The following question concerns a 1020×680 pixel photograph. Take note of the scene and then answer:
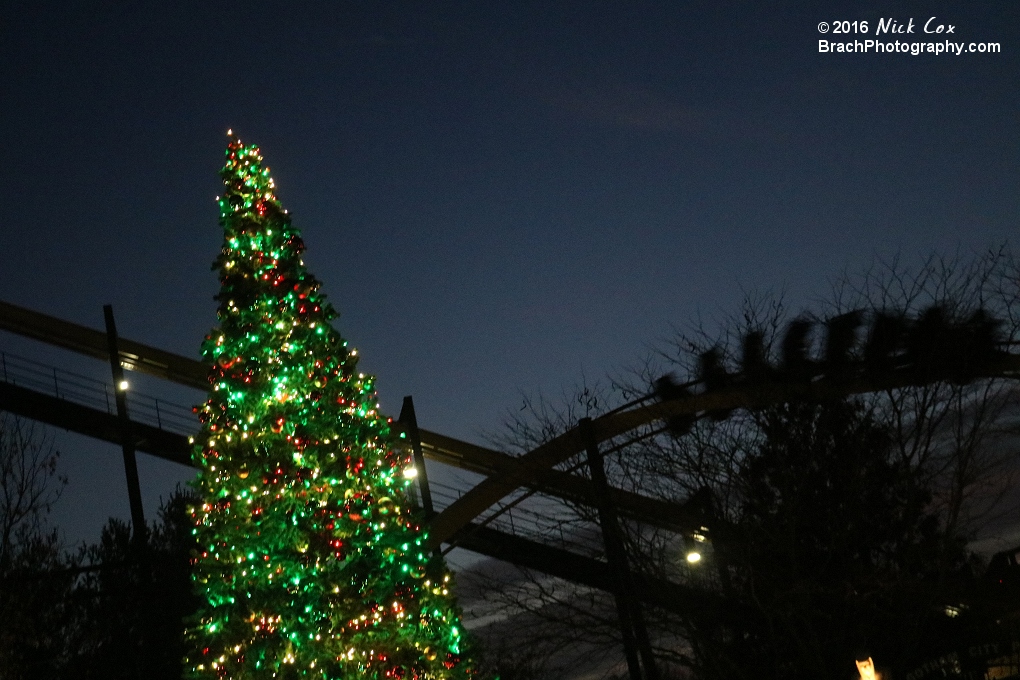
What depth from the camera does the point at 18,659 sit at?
14180mm

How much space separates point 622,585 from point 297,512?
448cm

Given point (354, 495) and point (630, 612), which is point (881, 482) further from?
point (354, 495)

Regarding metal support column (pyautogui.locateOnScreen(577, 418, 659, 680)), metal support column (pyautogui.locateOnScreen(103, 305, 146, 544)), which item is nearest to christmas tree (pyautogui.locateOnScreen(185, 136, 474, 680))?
metal support column (pyautogui.locateOnScreen(577, 418, 659, 680))

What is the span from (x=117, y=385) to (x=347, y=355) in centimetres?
562

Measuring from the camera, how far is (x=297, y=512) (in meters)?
8.28

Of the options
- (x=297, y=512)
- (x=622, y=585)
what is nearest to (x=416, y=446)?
(x=622, y=585)

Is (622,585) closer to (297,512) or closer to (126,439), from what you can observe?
(297,512)

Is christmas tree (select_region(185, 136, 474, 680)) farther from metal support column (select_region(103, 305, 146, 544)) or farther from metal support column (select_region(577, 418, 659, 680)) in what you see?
metal support column (select_region(103, 305, 146, 544))

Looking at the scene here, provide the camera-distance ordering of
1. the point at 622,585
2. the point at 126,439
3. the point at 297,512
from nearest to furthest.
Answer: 1. the point at 297,512
2. the point at 622,585
3. the point at 126,439

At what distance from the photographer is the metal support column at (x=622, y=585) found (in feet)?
36.0

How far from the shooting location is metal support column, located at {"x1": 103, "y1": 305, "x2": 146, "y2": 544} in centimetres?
1207

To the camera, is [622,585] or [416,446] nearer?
[622,585]

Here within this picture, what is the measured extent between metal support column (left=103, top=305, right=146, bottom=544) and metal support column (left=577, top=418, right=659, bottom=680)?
5.92 metres

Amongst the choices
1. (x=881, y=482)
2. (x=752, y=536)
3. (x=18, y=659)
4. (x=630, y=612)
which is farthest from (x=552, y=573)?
(x=18, y=659)
